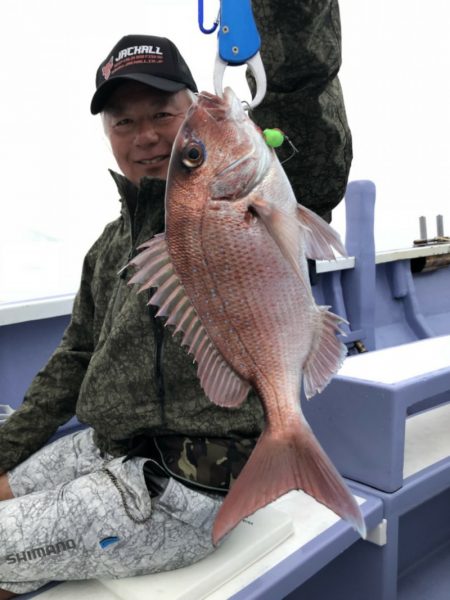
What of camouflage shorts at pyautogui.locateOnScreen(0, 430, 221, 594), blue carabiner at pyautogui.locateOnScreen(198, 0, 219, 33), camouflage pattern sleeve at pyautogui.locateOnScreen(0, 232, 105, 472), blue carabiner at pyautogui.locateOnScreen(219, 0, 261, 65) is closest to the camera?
blue carabiner at pyautogui.locateOnScreen(219, 0, 261, 65)

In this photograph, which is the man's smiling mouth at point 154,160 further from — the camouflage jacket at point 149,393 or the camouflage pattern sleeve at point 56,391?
the camouflage pattern sleeve at point 56,391

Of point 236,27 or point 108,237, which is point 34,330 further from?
point 236,27

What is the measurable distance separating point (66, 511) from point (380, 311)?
13.7 feet

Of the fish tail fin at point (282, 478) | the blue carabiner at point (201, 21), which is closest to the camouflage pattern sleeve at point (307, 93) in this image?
the blue carabiner at point (201, 21)

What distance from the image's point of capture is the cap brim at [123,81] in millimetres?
1535

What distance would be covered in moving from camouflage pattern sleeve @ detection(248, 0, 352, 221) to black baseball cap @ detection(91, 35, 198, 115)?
0.25 m

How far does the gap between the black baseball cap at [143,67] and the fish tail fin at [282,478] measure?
103cm

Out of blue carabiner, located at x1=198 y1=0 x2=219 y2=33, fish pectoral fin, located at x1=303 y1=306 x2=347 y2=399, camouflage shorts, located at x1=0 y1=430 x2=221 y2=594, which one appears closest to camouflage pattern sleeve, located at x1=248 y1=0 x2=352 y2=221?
blue carabiner, located at x1=198 y1=0 x2=219 y2=33

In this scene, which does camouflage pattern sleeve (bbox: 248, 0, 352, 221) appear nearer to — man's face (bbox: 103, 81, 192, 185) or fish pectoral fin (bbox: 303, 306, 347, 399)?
man's face (bbox: 103, 81, 192, 185)

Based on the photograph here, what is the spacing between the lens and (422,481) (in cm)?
204

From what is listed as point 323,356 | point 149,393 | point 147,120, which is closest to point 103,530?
point 149,393

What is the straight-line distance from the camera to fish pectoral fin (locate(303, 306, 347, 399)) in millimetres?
1131

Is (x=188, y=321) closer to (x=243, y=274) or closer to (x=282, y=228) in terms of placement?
(x=243, y=274)

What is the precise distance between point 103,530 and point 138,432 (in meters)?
0.28
